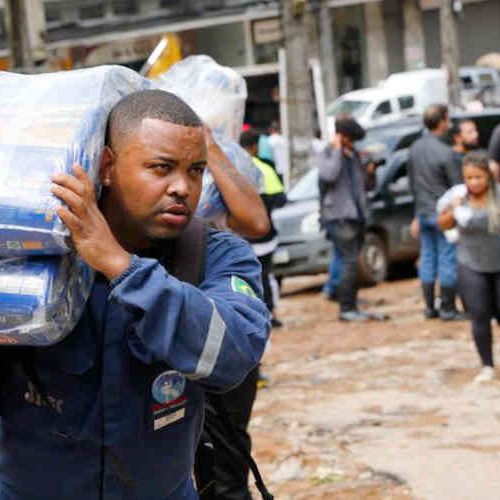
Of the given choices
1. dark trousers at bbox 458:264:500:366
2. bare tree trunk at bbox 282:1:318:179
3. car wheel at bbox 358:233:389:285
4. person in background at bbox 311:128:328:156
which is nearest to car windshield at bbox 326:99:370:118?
person in background at bbox 311:128:328:156

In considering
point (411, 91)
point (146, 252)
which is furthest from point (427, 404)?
point (411, 91)

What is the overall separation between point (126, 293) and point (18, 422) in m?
0.50

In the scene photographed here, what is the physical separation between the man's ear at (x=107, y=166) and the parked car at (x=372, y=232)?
11229 millimetres

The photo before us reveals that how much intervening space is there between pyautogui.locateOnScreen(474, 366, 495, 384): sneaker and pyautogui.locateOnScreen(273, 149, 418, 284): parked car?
5.37 m

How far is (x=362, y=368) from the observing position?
977 centimetres

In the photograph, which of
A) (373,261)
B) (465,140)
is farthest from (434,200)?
(373,261)

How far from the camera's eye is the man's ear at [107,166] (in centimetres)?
279

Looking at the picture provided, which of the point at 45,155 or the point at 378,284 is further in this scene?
the point at 378,284

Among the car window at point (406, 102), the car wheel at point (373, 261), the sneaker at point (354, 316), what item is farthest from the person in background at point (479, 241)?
the car window at point (406, 102)

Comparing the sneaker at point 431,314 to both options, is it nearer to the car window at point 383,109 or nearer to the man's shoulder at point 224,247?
the man's shoulder at point 224,247

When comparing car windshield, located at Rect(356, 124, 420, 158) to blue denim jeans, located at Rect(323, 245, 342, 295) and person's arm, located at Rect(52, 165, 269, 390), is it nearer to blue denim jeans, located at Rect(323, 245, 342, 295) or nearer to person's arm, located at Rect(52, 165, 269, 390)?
blue denim jeans, located at Rect(323, 245, 342, 295)

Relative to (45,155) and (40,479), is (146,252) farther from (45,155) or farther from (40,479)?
(40,479)

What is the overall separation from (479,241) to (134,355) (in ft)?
19.5

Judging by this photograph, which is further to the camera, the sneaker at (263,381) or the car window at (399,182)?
the car window at (399,182)
